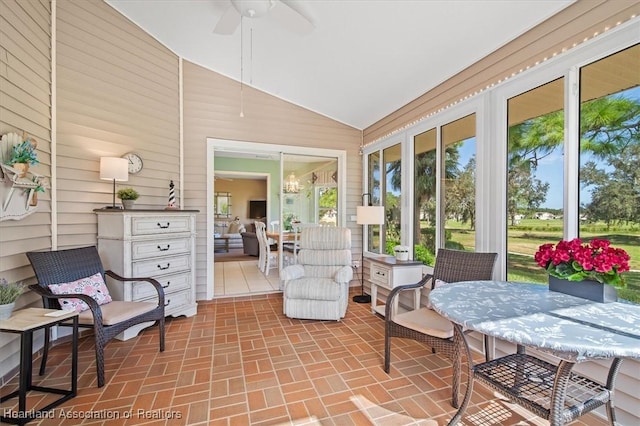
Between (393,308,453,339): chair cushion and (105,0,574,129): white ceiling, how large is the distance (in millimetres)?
2447

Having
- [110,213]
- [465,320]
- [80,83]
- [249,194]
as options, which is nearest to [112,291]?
[110,213]

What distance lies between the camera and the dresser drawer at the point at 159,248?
3099mm

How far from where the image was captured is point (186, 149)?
426 cm

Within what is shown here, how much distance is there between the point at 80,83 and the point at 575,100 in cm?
449

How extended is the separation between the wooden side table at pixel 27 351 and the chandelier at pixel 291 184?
3.44 meters

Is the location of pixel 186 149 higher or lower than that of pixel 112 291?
higher

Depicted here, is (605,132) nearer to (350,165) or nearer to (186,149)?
(350,165)

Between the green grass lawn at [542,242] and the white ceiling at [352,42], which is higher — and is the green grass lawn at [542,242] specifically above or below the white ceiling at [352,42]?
below

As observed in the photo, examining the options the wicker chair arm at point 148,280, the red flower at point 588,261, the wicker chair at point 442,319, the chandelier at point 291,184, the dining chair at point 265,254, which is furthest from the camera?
the dining chair at point 265,254

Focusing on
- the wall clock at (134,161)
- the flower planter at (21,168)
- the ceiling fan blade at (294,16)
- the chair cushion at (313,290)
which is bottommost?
the chair cushion at (313,290)

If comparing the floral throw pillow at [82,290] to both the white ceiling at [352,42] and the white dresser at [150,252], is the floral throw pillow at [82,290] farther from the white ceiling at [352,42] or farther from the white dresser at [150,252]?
the white ceiling at [352,42]

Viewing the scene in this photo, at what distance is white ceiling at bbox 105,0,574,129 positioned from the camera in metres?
2.44

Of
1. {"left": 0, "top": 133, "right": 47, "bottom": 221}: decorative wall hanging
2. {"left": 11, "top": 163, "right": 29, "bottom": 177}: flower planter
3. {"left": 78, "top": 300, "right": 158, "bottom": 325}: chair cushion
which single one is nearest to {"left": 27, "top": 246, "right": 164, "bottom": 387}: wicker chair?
{"left": 78, "top": 300, "right": 158, "bottom": 325}: chair cushion

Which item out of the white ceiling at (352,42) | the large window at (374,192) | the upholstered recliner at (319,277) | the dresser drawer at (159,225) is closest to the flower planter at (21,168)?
the dresser drawer at (159,225)
